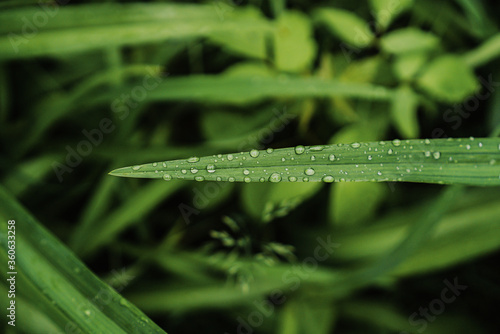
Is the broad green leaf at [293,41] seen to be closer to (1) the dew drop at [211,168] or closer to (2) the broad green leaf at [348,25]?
(2) the broad green leaf at [348,25]

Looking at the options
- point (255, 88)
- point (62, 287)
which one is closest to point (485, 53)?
point (255, 88)

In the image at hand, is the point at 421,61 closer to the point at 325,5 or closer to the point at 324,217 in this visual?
the point at 325,5

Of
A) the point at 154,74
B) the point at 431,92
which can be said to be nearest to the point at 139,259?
the point at 154,74

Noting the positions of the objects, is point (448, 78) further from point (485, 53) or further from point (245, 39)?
point (245, 39)

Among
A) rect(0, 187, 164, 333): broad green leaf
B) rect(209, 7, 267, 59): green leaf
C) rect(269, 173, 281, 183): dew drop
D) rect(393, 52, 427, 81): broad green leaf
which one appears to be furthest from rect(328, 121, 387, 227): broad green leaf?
rect(0, 187, 164, 333): broad green leaf

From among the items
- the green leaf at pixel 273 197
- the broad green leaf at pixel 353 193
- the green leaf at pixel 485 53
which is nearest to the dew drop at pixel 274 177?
the green leaf at pixel 273 197

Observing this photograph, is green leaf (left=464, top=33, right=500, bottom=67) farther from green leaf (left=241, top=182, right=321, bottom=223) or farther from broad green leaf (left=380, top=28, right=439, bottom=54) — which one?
green leaf (left=241, top=182, right=321, bottom=223)
